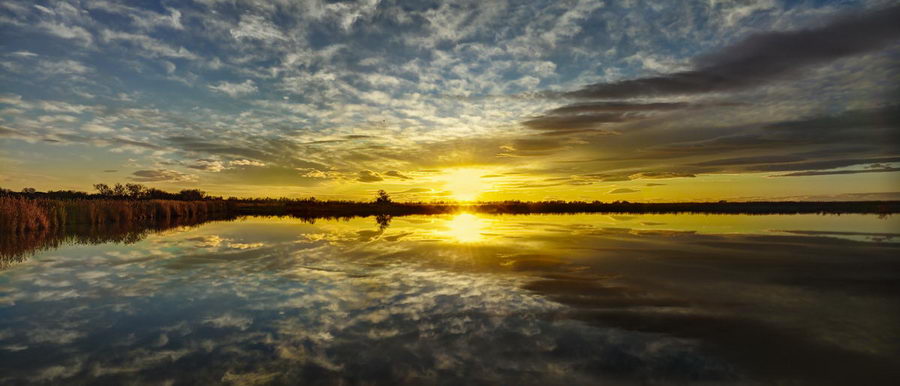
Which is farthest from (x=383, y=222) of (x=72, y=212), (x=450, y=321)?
(x=450, y=321)

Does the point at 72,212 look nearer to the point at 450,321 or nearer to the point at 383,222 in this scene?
the point at 383,222

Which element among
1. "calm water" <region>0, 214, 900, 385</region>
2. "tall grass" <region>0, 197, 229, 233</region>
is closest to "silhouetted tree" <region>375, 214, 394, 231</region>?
"calm water" <region>0, 214, 900, 385</region>

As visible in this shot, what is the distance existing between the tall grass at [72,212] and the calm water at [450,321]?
44.3 feet

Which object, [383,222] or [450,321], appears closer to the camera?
[450,321]

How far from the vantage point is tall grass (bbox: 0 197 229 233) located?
23156 mm

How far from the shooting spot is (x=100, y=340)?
6273 mm

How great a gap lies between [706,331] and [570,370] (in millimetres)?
2945

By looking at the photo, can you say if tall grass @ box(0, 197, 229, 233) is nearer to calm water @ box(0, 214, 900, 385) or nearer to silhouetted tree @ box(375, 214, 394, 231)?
calm water @ box(0, 214, 900, 385)

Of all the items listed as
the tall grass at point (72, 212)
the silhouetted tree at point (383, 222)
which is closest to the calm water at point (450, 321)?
the tall grass at point (72, 212)

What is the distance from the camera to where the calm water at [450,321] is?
5129 millimetres

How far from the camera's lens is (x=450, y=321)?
7.14m

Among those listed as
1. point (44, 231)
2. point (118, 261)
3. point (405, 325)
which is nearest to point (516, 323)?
point (405, 325)

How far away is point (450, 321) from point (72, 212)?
36.3 meters

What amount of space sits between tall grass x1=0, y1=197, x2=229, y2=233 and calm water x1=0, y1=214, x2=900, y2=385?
44.3 ft
